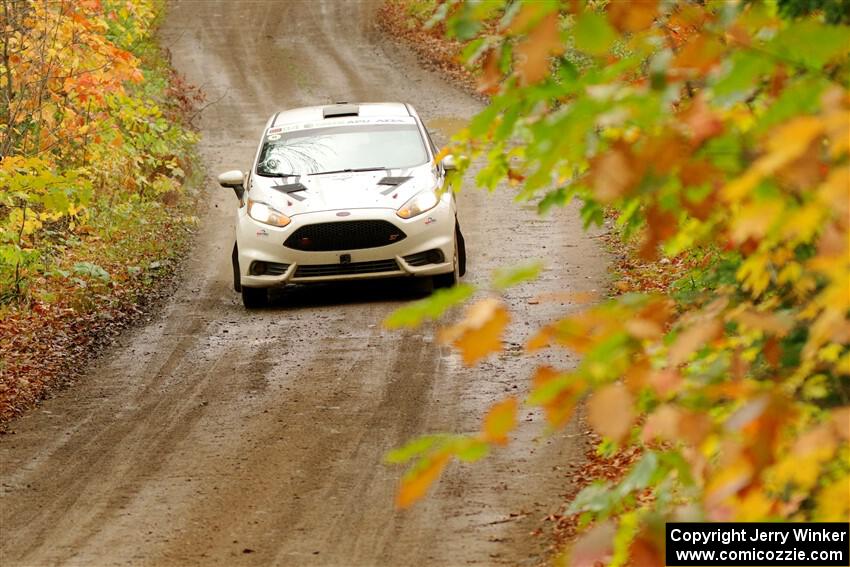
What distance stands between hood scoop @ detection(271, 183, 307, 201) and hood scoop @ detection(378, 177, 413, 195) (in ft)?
2.78

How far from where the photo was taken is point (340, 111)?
551 inches

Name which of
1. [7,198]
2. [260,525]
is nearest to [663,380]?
[260,525]

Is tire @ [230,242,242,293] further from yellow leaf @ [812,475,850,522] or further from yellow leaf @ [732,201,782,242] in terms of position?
yellow leaf @ [732,201,782,242]

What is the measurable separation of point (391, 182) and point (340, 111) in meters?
1.77

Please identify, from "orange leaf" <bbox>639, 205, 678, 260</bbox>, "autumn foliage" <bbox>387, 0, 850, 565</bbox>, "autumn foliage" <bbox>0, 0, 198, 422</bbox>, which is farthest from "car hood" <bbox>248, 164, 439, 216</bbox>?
"orange leaf" <bbox>639, 205, 678, 260</bbox>

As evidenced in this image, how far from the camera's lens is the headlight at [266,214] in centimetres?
1237

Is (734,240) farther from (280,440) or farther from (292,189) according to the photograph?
(292,189)

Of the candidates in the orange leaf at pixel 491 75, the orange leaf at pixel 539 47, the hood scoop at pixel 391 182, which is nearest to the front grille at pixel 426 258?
the hood scoop at pixel 391 182

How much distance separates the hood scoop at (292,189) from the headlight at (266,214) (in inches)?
9.8

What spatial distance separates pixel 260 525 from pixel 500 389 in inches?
122

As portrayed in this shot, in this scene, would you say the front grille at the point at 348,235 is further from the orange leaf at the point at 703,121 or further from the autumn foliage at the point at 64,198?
the orange leaf at the point at 703,121

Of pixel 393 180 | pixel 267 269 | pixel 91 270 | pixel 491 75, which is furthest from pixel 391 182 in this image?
pixel 491 75

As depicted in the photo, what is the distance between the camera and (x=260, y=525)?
22.6ft

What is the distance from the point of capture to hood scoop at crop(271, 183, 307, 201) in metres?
12.5
